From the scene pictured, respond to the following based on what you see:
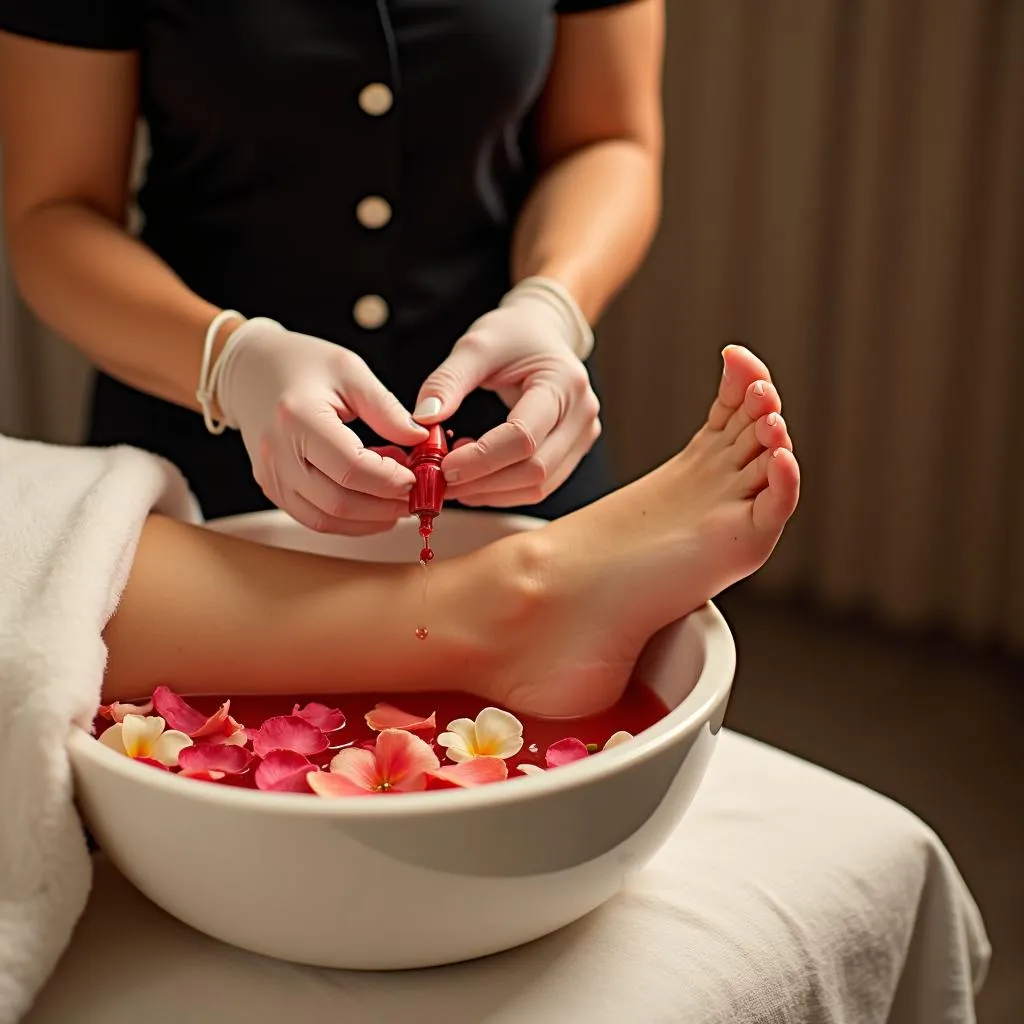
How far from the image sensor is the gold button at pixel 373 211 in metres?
1.07

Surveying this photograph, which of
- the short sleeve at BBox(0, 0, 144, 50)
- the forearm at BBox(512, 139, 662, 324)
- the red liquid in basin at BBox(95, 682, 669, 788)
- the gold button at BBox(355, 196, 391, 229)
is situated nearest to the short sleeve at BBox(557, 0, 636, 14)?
the forearm at BBox(512, 139, 662, 324)

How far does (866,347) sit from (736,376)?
4.47 ft

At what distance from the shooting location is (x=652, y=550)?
823 millimetres

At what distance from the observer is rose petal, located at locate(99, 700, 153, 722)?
73cm

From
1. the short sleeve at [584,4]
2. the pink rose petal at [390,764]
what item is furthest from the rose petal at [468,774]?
the short sleeve at [584,4]

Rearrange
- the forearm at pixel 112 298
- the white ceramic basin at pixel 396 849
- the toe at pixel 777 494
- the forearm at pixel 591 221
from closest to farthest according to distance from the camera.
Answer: the white ceramic basin at pixel 396 849 → the toe at pixel 777 494 → the forearm at pixel 112 298 → the forearm at pixel 591 221

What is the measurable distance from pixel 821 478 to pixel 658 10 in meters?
1.20

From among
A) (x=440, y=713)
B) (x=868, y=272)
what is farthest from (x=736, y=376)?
(x=868, y=272)

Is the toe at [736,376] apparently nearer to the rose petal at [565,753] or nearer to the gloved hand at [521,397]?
the gloved hand at [521,397]

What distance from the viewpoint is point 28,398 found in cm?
242

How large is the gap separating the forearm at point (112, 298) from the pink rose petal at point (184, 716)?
0.30 m

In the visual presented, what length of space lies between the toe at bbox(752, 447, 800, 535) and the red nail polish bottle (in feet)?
0.60

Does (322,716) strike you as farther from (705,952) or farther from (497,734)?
(705,952)

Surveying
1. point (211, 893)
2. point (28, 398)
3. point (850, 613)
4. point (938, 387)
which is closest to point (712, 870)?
point (211, 893)
